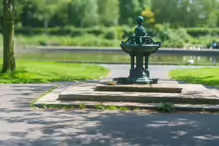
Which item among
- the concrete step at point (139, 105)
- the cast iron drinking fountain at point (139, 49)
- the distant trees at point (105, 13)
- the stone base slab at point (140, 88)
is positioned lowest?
the concrete step at point (139, 105)

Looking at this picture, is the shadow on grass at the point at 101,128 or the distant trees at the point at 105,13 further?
the distant trees at the point at 105,13

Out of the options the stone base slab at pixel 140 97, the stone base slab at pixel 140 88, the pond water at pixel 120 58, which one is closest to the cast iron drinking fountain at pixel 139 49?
the stone base slab at pixel 140 88

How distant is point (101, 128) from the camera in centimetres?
796

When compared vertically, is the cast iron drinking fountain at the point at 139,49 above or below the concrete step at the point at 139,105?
above

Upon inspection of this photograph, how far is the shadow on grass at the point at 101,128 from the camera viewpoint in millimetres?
7039

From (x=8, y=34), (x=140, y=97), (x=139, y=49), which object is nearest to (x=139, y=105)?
(x=140, y=97)

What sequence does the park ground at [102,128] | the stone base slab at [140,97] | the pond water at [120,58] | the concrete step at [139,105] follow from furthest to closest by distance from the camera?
the pond water at [120,58] → the stone base slab at [140,97] → the concrete step at [139,105] → the park ground at [102,128]

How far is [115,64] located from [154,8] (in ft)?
167

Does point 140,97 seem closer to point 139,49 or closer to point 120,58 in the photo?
point 139,49

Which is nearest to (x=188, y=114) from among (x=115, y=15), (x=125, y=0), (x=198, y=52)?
(x=198, y=52)

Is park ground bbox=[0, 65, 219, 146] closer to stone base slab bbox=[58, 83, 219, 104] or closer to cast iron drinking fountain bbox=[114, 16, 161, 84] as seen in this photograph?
stone base slab bbox=[58, 83, 219, 104]

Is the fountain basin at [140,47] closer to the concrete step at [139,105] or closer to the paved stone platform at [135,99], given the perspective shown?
the paved stone platform at [135,99]

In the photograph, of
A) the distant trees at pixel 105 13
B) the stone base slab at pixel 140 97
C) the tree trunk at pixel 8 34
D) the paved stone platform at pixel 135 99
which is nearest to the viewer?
the paved stone platform at pixel 135 99

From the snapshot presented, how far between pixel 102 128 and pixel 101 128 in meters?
0.02
